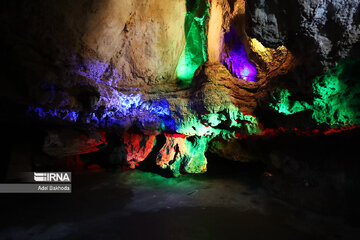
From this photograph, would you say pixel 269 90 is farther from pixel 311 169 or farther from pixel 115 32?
pixel 115 32

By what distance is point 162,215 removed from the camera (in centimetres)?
469

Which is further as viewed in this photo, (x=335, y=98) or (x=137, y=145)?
(x=137, y=145)

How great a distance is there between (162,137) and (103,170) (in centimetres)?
312

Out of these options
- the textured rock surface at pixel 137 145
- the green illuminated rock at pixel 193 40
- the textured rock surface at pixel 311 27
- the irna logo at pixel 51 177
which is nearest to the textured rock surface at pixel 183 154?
the textured rock surface at pixel 137 145

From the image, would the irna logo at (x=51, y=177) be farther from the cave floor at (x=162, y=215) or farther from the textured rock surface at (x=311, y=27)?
the textured rock surface at (x=311, y=27)

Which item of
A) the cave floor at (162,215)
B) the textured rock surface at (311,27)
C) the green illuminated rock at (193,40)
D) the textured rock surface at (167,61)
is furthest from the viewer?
the green illuminated rock at (193,40)

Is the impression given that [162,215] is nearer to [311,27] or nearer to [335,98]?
[335,98]

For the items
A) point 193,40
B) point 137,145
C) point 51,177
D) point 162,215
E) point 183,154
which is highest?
point 193,40

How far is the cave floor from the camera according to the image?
3.91m

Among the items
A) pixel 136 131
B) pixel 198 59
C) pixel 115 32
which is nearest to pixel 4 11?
pixel 115 32

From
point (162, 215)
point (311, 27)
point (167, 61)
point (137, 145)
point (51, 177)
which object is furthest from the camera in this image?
point (137, 145)

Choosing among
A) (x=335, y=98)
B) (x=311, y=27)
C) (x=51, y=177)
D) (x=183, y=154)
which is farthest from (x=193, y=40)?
(x=51, y=177)

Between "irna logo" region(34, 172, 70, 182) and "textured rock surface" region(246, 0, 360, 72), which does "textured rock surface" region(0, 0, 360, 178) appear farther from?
"irna logo" region(34, 172, 70, 182)

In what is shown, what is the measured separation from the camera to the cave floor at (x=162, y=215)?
391 centimetres
